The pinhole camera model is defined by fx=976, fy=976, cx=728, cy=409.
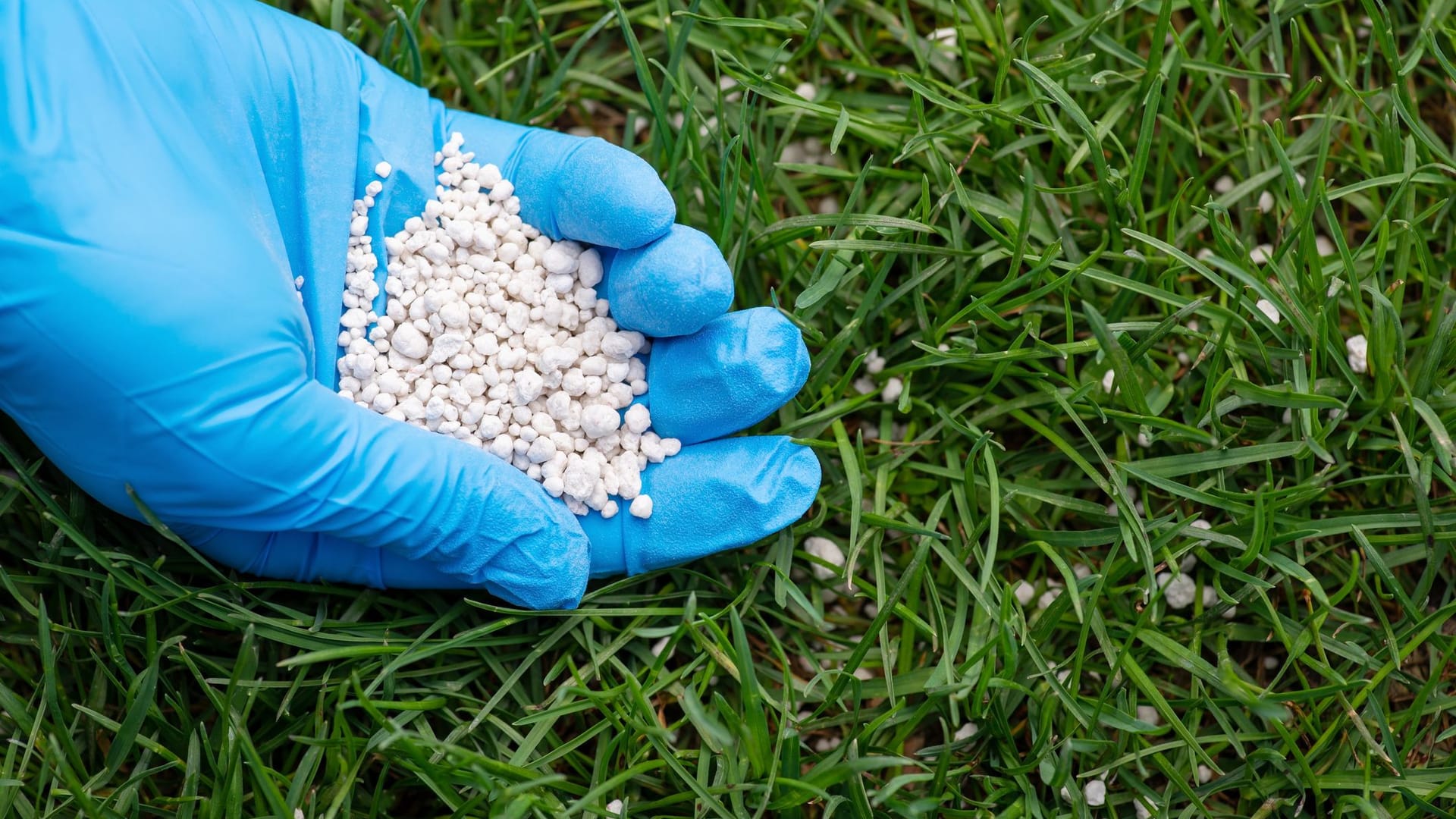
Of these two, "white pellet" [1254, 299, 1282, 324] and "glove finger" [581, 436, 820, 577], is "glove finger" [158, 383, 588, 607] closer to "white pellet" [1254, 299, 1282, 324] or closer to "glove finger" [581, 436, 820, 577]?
"glove finger" [581, 436, 820, 577]

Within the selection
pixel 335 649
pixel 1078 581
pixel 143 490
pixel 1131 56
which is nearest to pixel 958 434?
pixel 1078 581

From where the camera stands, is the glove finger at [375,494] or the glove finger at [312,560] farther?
the glove finger at [312,560]

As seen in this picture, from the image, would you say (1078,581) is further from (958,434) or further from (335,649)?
(335,649)

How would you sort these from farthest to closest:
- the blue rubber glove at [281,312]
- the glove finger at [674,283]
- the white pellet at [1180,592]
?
the white pellet at [1180,592], the glove finger at [674,283], the blue rubber glove at [281,312]

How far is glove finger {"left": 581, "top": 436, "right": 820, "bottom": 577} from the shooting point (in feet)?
3.41

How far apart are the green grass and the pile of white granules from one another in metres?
0.15

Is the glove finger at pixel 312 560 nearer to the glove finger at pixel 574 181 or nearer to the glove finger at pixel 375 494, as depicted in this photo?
the glove finger at pixel 375 494

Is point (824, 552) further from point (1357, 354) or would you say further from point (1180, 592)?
point (1357, 354)

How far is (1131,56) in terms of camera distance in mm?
1162

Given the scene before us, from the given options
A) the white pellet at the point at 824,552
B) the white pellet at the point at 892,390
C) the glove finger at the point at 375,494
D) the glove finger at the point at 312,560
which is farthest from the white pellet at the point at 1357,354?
the glove finger at the point at 312,560

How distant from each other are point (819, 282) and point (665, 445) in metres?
0.25

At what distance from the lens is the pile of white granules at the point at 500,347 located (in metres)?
1.03

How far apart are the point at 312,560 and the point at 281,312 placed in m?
0.28

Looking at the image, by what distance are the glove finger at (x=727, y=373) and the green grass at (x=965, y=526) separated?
0.28 feet
